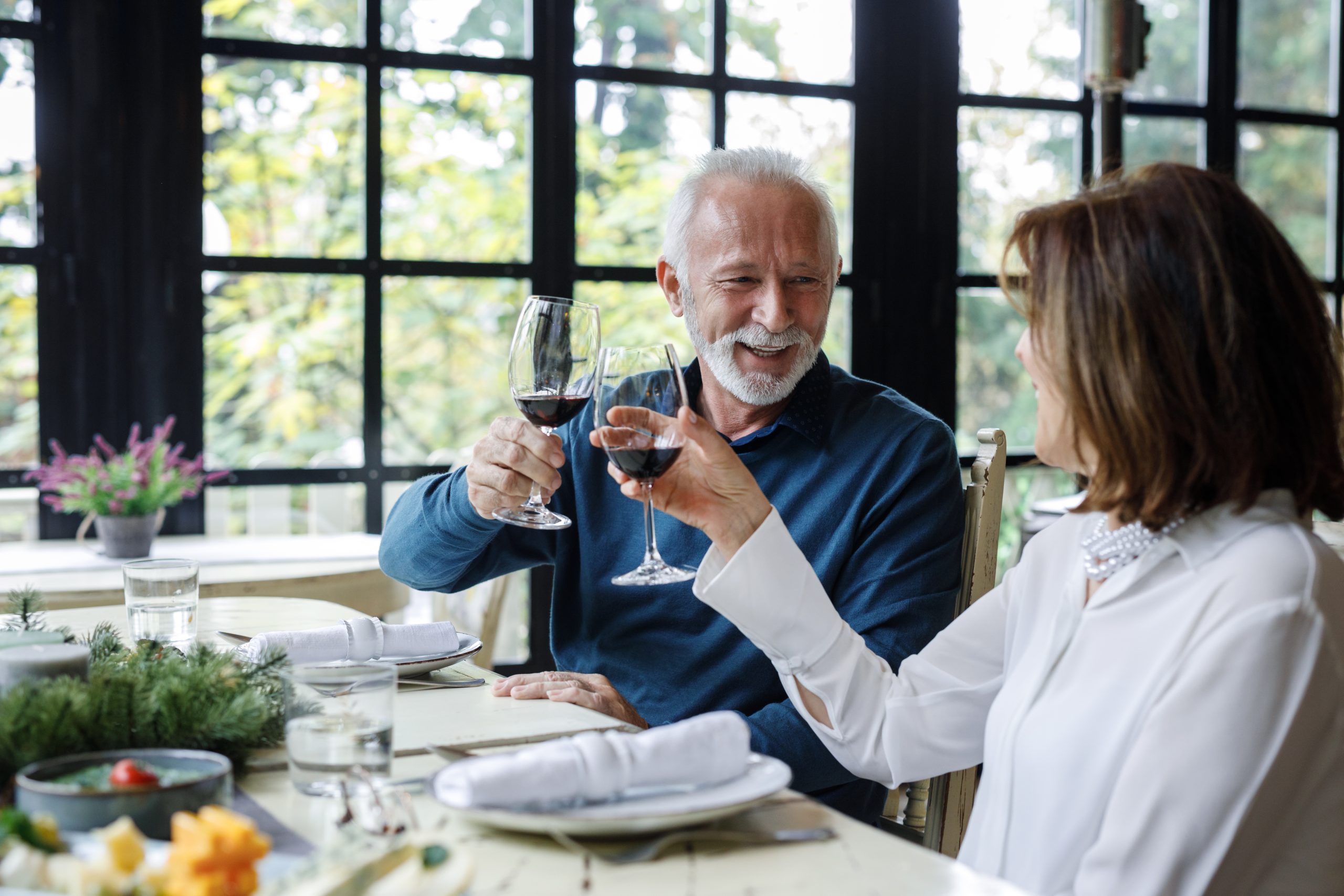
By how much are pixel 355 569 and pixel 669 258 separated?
0.97 meters

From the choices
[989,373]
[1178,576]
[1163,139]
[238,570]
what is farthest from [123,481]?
[1163,139]

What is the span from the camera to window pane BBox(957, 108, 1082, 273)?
12.1ft

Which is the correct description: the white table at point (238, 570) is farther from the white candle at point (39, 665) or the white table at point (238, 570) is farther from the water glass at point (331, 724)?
the water glass at point (331, 724)

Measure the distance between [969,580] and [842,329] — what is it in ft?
6.86

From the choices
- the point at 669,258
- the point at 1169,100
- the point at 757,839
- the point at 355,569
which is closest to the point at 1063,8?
the point at 1169,100

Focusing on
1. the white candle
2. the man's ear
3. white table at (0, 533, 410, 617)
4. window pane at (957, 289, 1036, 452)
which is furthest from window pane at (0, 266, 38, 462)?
window pane at (957, 289, 1036, 452)

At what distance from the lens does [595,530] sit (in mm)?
1866

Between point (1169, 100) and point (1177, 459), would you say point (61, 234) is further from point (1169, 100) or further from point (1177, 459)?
point (1169, 100)

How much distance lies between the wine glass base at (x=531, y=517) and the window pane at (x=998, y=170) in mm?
2429

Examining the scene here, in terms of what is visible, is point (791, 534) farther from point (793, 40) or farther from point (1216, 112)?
point (1216, 112)

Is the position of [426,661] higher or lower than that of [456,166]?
lower

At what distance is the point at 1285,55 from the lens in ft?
13.0

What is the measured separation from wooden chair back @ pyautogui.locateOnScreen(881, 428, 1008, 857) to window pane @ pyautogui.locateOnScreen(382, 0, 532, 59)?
2136 millimetres

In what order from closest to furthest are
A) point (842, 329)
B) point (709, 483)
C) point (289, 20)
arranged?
point (709, 483)
point (289, 20)
point (842, 329)
